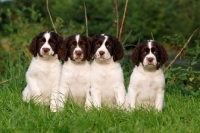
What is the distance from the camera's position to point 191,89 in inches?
384

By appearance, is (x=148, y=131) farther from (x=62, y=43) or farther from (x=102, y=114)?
(x=62, y=43)

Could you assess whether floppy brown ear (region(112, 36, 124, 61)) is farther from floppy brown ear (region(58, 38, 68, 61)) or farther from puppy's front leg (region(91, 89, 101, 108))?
floppy brown ear (region(58, 38, 68, 61))

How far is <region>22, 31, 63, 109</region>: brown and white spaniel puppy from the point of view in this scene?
327 inches

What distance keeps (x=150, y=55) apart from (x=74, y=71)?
1.32m

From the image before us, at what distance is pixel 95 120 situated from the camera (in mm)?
7070

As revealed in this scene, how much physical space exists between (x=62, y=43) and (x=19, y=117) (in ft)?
5.06

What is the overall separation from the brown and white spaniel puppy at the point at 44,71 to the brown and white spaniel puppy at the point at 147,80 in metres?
1.32

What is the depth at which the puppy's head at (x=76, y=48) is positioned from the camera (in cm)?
800

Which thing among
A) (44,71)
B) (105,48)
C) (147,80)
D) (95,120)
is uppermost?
(105,48)

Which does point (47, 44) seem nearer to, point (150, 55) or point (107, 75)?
point (107, 75)

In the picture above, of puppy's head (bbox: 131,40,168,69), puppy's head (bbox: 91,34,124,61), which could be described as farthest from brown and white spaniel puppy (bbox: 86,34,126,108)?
puppy's head (bbox: 131,40,168,69)

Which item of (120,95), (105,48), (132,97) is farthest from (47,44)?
(132,97)

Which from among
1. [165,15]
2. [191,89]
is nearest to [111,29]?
[165,15]

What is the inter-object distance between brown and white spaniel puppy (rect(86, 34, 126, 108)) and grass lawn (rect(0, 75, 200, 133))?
44 centimetres
